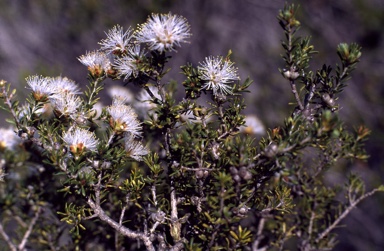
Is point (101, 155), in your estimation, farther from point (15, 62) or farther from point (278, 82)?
point (15, 62)

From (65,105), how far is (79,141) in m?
0.15

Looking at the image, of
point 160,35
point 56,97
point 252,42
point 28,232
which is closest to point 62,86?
point 56,97

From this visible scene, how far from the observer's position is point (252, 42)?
4.70 m

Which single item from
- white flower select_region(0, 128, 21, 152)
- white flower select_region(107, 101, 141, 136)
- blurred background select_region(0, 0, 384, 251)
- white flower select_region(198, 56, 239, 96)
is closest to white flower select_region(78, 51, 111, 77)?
white flower select_region(107, 101, 141, 136)

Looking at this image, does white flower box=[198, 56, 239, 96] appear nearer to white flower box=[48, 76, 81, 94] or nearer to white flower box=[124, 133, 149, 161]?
white flower box=[124, 133, 149, 161]

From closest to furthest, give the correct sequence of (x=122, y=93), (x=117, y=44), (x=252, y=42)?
(x=117, y=44) → (x=122, y=93) → (x=252, y=42)

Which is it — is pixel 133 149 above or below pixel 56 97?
below

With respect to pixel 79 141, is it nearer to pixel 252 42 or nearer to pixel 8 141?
pixel 8 141

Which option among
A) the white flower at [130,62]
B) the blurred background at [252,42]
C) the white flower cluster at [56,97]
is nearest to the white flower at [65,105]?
the white flower cluster at [56,97]

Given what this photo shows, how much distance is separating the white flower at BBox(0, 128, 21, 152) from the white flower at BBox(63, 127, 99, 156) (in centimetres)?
49

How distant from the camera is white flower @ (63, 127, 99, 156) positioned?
115 cm

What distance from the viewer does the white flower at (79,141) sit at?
3.77ft

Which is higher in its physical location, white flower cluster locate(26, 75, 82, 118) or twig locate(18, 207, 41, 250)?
white flower cluster locate(26, 75, 82, 118)

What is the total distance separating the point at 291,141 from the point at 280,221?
0.49 m
